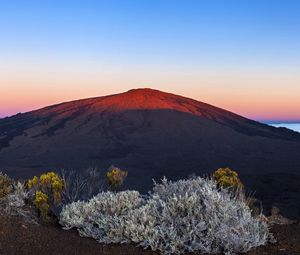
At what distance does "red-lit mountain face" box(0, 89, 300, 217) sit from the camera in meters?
34.0

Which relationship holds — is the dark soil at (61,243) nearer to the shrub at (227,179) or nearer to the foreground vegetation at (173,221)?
the foreground vegetation at (173,221)

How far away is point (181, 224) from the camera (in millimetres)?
6254

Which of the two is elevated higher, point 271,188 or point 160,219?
point 160,219

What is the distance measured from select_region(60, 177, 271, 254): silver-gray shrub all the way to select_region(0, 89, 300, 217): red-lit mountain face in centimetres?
1379

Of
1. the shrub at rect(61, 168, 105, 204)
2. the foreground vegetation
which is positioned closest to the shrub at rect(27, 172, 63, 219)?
the shrub at rect(61, 168, 105, 204)

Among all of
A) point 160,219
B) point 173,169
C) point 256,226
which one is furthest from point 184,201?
point 173,169

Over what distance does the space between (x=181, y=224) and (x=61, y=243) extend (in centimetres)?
159

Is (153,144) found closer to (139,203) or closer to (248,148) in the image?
(248,148)

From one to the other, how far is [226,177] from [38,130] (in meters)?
48.2

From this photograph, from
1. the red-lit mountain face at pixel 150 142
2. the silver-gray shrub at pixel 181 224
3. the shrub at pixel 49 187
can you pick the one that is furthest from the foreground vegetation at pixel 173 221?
the red-lit mountain face at pixel 150 142

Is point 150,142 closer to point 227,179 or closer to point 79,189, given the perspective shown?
point 79,189

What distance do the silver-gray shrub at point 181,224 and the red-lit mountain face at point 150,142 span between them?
1379 cm

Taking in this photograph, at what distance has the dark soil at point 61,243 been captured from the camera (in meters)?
5.96

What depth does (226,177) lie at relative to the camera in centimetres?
991
